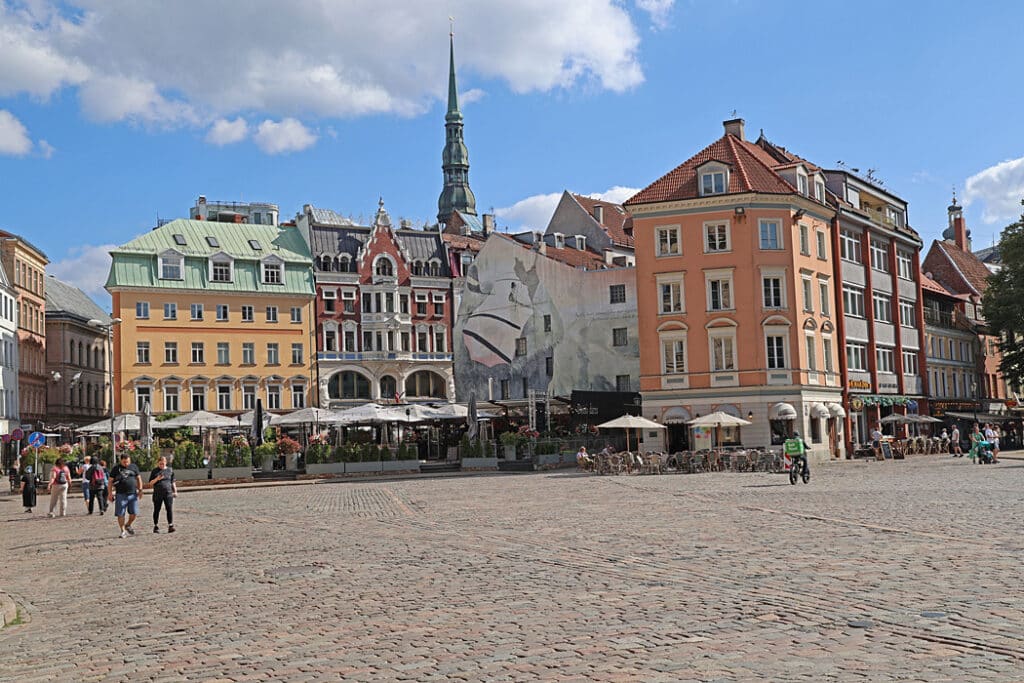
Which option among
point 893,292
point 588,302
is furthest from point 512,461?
point 893,292

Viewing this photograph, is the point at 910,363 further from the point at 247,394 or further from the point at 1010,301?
the point at 247,394

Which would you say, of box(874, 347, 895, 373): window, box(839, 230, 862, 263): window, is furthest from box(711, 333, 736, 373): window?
box(874, 347, 895, 373): window

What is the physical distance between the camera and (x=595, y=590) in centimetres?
1304

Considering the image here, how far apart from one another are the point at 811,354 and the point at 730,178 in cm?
907

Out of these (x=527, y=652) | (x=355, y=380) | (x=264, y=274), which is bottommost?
(x=527, y=652)

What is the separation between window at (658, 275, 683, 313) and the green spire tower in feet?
259

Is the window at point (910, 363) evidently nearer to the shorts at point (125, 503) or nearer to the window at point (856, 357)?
the window at point (856, 357)

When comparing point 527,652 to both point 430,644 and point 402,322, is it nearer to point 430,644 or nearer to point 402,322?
point 430,644

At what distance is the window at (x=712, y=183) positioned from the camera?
52.7 meters

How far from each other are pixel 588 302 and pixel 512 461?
68.3ft

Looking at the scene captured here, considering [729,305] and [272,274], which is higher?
[272,274]

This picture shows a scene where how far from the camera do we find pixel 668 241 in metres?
53.2

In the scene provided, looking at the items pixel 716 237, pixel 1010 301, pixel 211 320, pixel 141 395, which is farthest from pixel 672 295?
pixel 141 395

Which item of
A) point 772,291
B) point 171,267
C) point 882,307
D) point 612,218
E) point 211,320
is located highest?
point 612,218
